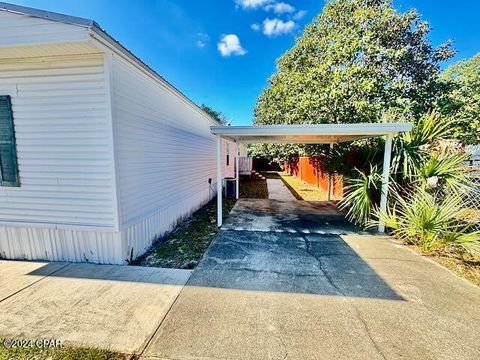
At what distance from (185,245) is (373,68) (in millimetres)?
8881

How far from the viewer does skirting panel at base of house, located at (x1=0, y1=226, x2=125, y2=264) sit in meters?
3.85

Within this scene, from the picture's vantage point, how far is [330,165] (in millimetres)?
7582

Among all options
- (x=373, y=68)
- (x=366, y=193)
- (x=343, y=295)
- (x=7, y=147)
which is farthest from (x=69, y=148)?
(x=373, y=68)

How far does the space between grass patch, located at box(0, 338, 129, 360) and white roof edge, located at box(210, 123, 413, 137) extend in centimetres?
451

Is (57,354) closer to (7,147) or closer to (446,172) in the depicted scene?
(7,147)

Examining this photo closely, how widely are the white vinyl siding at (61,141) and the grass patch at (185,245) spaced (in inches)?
43.4

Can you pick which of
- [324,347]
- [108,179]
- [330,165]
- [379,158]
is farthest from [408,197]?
[108,179]

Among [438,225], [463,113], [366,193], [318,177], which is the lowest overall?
[438,225]

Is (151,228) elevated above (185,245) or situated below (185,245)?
above

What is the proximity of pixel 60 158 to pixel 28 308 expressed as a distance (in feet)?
7.31

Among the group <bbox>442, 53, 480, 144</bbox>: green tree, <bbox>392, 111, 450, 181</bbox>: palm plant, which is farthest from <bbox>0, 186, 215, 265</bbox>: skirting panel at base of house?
<bbox>442, 53, 480, 144</bbox>: green tree

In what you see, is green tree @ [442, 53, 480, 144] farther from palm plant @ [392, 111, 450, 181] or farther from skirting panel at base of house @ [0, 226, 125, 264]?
skirting panel at base of house @ [0, 226, 125, 264]

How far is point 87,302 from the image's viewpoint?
111 inches

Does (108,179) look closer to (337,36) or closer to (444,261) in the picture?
(444,261)
